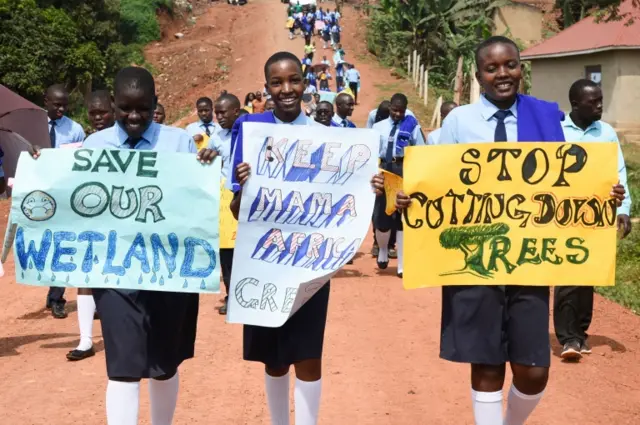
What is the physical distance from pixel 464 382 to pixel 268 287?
2681mm

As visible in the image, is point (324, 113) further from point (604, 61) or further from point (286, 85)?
point (604, 61)

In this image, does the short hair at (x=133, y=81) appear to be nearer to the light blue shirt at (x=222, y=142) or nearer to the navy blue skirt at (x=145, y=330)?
the navy blue skirt at (x=145, y=330)

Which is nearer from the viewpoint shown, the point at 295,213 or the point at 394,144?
the point at 295,213

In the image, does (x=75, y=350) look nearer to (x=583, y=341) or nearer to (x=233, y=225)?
(x=233, y=225)

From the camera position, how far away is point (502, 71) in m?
4.73

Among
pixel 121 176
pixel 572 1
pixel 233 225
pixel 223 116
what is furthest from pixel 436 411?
pixel 572 1

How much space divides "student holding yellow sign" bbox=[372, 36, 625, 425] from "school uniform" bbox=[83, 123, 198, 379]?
1.15 metres

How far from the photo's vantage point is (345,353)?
25.9 feet

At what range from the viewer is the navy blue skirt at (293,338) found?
4.84 metres

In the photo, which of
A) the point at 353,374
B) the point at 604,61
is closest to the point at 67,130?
the point at 353,374

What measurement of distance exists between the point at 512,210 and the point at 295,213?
1088mm

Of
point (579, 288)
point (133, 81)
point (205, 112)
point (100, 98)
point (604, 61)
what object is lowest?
point (579, 288)

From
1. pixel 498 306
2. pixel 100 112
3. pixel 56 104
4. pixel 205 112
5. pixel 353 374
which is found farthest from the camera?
pixel 205 112

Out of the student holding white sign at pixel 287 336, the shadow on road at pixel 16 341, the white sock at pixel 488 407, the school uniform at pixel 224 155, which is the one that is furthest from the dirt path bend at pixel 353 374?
the white sock at pixel 488 407
